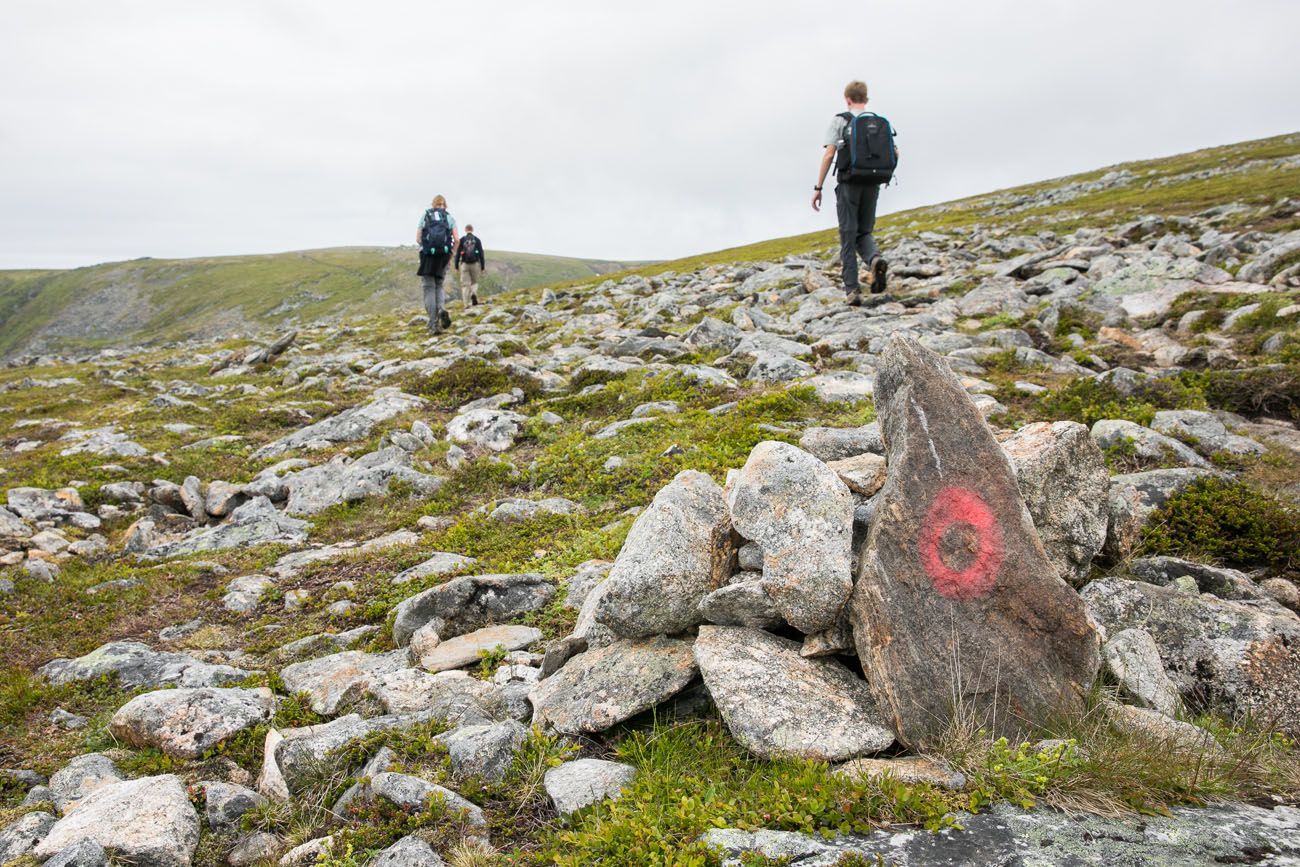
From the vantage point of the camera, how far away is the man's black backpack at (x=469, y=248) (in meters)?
35.8

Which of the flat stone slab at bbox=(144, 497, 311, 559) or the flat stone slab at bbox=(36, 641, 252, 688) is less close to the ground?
the flat stone slab at bbox=(144, 497, 311, 559)

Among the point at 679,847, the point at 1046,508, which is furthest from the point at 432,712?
the point at 1046,508

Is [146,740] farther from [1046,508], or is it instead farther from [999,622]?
[1046,508]

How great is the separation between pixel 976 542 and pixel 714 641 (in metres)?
2.19

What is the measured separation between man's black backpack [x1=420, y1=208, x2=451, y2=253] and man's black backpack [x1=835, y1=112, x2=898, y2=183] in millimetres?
15994

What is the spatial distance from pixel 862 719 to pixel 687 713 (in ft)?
4.66

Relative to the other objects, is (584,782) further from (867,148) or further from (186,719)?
(867,148)

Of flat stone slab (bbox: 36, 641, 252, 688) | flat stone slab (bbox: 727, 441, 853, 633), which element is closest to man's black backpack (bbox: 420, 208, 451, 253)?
flat stone slab (bbox: 36, 641, 252, 688)

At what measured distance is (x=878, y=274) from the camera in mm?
21344

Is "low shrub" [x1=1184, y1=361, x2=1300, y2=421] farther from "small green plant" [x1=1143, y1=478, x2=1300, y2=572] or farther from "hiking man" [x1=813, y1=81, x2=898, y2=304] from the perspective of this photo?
"hiking man" [x1=813, y1=81, x2=898, y2=304]

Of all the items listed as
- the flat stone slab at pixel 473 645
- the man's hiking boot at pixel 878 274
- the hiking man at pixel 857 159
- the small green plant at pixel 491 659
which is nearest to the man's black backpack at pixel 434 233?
the hiking man at pixel 857 159

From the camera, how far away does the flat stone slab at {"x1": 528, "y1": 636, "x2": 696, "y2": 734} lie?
5.48m

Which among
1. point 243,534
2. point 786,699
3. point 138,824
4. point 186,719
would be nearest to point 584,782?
point 786,699

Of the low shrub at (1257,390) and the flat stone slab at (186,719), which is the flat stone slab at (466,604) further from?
the low shrub at (1257,390)
